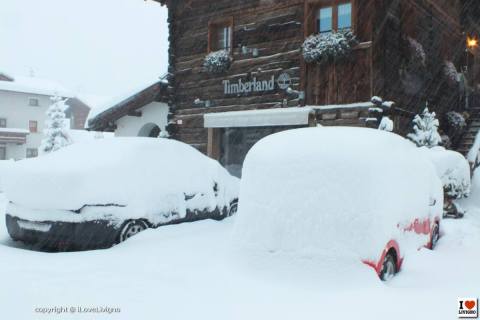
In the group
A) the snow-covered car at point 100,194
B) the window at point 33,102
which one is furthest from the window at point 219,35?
the window at point 33,102

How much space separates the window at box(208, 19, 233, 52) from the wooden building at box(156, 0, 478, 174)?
33mm

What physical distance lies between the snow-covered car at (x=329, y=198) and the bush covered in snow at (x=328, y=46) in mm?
6119

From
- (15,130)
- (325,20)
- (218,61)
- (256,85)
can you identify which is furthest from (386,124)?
(15,130)

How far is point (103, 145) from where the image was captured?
717 cm

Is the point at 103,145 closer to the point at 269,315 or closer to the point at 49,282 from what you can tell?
the point at 49,282

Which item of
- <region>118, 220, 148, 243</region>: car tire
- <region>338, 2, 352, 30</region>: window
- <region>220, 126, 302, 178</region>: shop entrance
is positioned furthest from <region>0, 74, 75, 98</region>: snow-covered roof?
<region>118, 220, 148, 243</region>: car tire

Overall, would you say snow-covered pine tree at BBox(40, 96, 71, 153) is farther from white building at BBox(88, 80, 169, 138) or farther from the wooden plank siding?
the wooden plank siding

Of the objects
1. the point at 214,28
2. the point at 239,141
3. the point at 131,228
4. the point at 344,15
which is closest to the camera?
the point at 131,228

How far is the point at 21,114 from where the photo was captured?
38.4m

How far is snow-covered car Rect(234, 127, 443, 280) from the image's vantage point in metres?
4.44

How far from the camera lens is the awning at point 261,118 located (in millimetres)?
11758

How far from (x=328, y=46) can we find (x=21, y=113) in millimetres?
34450

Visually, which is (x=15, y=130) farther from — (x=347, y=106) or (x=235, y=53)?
(x=347, y=106)

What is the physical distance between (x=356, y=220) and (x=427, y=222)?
90.9 inches
